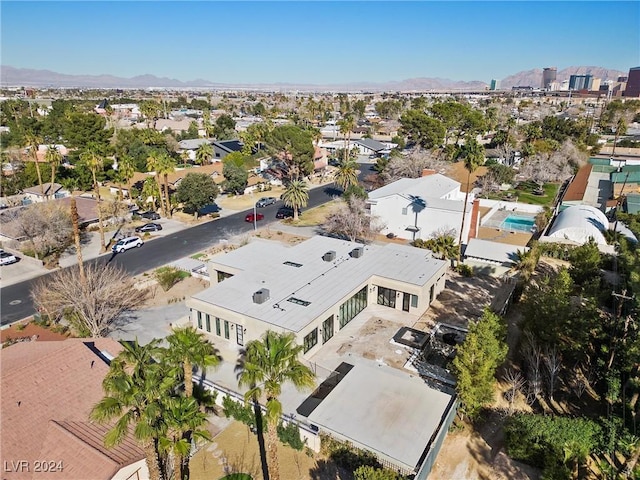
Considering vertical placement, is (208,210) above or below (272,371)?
below

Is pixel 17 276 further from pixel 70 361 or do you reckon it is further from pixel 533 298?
pixel 533 298

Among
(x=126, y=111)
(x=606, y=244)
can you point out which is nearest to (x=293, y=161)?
(x=606, y=244)

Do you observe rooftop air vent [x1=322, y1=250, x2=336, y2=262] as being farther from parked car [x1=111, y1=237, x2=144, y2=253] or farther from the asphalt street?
parked car [x1=111, y1=237, x2=144, y2=253]

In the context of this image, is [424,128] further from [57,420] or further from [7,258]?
Result: [57,420]

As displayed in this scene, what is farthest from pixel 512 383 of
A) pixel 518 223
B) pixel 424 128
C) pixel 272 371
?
pixel 424 128

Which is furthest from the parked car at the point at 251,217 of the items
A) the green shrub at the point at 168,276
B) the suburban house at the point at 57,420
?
the suburban house at the point at 57,420

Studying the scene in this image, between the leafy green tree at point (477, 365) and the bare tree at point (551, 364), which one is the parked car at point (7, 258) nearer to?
the leafy green tree at point (477, 365)

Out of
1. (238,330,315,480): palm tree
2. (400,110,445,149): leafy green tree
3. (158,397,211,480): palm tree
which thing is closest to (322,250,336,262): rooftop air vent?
(238,330,315,480): palm tree
